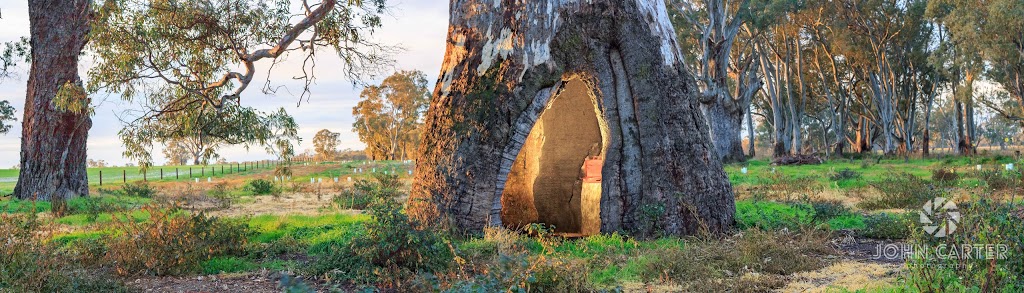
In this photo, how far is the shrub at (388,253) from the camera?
674cm

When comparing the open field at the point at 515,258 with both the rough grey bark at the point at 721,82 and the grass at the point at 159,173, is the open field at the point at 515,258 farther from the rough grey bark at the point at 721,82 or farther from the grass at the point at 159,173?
the grass at the point at 159,173

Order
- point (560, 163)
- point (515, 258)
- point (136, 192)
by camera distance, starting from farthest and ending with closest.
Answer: point (136, 192) → point (560, 163) → point (515, 258)

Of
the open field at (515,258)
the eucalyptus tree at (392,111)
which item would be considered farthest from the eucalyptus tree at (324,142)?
the open field at (515,258)

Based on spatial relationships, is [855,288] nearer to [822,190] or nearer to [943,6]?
[822,190]

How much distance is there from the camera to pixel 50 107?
18.2 m

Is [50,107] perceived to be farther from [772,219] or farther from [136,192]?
[772,219]

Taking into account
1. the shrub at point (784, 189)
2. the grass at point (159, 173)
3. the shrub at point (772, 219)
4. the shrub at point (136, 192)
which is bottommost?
the shrub at point (772, 219)

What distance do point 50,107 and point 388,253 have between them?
15.6m

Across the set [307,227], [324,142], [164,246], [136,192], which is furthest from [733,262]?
[324,142]

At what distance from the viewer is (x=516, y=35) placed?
30.5 feet

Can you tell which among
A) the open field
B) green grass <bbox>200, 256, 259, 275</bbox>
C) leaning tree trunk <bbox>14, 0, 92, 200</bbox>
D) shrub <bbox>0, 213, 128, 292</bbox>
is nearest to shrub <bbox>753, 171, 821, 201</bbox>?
the open field

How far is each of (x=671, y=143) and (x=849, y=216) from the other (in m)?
3.06

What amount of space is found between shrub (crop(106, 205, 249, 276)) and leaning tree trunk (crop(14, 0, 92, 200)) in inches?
488

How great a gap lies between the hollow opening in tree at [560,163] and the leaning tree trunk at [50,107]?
13042mm
